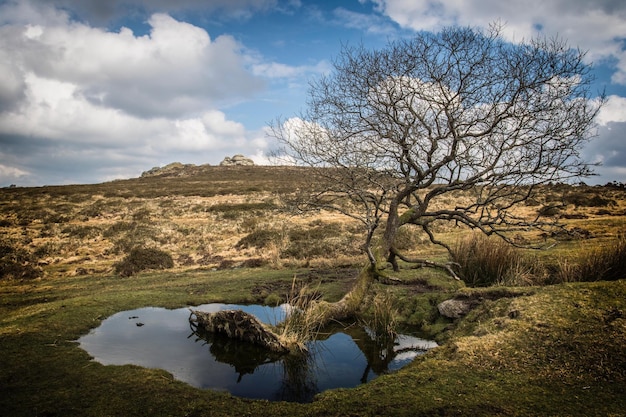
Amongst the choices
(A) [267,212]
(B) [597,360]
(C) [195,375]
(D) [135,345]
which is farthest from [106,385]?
(A) [267,212]

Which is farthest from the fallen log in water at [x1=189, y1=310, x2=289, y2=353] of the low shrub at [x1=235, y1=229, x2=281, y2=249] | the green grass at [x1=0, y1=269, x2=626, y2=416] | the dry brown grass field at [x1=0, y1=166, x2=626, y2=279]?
the low shrub at [x1=235, y1=229, x2=281, y2=249]

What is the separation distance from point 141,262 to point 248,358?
38.7 ft

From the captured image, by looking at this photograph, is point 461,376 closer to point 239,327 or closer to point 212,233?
point 239,327

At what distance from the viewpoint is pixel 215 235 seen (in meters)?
25.0

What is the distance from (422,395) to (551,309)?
306 cm

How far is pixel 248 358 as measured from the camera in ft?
22.3

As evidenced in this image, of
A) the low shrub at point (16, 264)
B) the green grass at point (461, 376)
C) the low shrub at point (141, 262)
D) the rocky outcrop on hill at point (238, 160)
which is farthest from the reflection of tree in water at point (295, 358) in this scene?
the rocky outcrop on hill at point (238, 160)

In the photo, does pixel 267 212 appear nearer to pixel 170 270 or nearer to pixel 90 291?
pixel 170 270

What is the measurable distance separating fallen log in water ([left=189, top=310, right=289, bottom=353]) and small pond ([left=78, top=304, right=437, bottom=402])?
0.15 meters

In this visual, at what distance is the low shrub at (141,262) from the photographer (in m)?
15.9

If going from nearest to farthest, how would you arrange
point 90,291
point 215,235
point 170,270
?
point 90,291 < point 170,270 < point 215,235

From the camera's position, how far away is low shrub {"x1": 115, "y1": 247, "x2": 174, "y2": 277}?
15.9 metres

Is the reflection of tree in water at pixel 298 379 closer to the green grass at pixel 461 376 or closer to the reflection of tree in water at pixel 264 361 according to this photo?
the reflection of tree in water at pixel 264 361

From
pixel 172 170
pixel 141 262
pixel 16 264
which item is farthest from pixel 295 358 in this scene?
pixel 172 170
